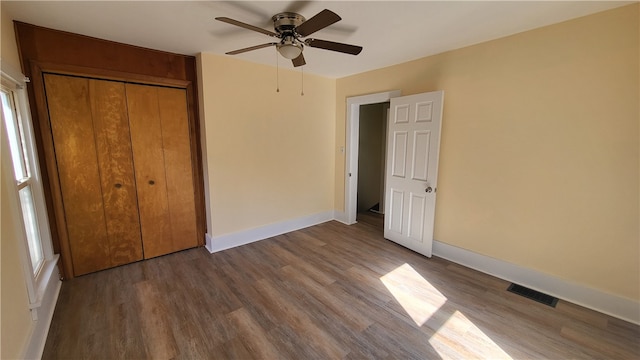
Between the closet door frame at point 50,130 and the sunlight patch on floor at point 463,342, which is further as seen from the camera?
the closet door frame at point 50,130

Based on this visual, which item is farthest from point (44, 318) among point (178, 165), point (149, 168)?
point (178, 165)

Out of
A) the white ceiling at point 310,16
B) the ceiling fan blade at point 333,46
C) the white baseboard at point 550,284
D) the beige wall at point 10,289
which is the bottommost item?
the white baseboard at point 550,284

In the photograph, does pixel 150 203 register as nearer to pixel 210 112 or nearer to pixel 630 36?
pixel 210 112

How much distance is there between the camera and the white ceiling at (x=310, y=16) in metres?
1.91

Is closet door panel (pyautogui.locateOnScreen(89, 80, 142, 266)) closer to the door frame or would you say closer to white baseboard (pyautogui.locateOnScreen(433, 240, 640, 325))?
the door frame

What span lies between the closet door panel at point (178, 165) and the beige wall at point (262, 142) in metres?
0.31

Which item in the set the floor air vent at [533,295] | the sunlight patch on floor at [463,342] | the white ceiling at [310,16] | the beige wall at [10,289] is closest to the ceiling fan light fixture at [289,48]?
the white ceiling at [310,16]

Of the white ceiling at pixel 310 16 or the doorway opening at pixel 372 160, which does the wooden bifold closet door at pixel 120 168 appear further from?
the doorway opening at pixel 372 160

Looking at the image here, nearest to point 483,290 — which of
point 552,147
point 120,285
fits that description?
point 552,147

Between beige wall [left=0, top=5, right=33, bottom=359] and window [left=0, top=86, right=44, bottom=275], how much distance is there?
1.32 feet

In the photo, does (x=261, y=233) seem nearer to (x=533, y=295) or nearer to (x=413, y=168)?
(x=413, y=168)

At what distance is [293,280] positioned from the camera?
2.72 metres

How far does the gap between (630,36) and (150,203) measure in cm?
482

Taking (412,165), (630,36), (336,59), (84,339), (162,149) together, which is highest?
(336,59)
